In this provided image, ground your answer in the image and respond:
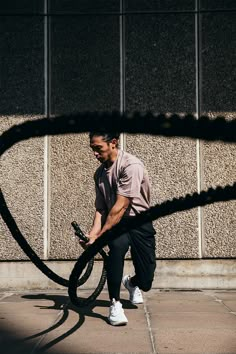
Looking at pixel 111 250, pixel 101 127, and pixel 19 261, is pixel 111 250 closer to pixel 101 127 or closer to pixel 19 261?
pixel 19 261

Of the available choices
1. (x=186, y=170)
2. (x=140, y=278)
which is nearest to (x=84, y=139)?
(x=186, y=170)

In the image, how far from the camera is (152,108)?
648 centimetres

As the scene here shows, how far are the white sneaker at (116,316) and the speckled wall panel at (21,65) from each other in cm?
269

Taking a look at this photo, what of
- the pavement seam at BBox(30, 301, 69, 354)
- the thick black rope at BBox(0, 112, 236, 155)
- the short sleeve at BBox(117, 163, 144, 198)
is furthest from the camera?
the short sleeve at BBox(117, 163, 144, 198)

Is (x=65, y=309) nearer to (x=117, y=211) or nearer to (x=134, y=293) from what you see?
(x=134, y=293)

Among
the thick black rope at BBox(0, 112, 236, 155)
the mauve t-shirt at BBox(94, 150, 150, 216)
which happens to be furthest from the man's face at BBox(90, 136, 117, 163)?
the thick black rope at BBox(0, 112, 236, 155)

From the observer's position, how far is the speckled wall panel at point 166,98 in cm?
642

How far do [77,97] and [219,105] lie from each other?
1.54 m

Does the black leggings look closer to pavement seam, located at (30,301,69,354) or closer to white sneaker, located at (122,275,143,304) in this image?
white sneaker, located at (122,275,143,304)

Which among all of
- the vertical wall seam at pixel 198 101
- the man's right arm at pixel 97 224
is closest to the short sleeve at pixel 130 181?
the man's right arm at pixel 97 224

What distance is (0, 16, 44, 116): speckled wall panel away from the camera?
6.49 meters

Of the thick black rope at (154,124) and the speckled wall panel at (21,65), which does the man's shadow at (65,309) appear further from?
the thick black rope at (154,124)

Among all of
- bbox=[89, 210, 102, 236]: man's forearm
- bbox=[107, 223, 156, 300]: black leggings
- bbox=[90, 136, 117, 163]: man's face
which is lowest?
bbox=[107, 223, 156, 300]: black leggings

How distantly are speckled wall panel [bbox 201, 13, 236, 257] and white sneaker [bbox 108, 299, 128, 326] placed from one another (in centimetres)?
211
